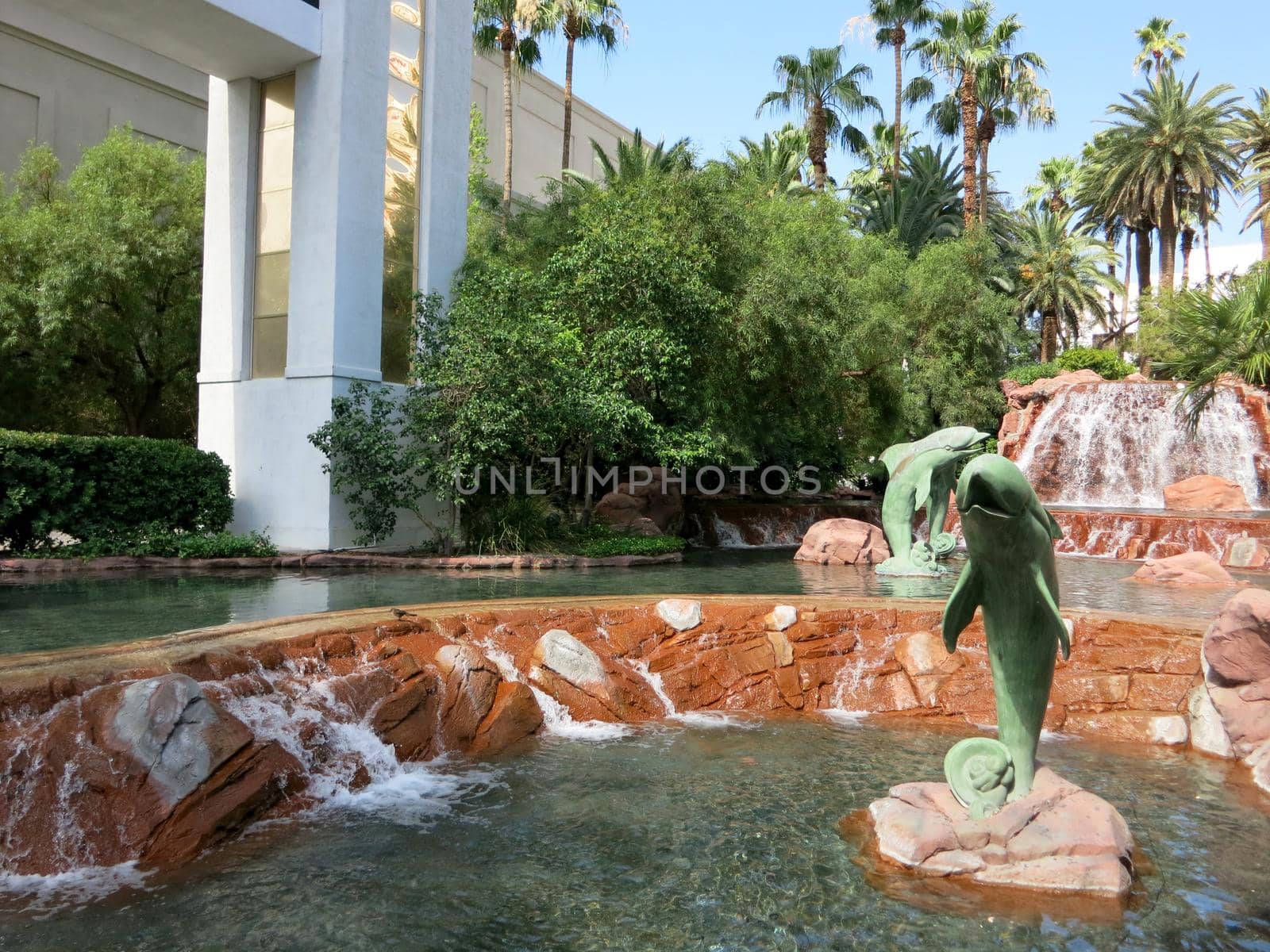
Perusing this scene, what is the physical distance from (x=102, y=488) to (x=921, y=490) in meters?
11.2

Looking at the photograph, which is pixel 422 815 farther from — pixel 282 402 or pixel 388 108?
pixel 388 108

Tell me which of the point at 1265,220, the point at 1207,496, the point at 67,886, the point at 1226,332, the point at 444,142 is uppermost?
the point at 1265,220

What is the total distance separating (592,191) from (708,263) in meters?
3.05

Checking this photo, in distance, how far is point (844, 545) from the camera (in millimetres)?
16578

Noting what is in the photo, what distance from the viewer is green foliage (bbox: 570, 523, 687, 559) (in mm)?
15781

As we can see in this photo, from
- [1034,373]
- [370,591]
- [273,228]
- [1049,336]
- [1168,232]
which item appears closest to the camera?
[370,591]

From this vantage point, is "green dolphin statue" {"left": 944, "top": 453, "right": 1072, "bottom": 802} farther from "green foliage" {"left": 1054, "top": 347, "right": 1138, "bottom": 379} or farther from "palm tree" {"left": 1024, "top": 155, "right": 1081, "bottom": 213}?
"palm tree" {"left": 1024, "top": 155, "right": 1081, "bottom": 213}

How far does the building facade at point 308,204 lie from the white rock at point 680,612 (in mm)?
7569

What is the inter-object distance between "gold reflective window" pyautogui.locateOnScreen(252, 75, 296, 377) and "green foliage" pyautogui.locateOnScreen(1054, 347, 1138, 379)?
85.9 feet

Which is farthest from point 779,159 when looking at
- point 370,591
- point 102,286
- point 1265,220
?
point 370,591

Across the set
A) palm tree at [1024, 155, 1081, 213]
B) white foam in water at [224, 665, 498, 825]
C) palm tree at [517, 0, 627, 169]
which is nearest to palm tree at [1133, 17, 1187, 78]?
palm tree at [1024, 155, 1081, 213]

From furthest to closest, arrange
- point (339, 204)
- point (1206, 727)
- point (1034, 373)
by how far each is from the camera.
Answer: point (1034, 373) → point (339, 204) → point (1206, 727)

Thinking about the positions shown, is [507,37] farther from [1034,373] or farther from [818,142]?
[1034,373]

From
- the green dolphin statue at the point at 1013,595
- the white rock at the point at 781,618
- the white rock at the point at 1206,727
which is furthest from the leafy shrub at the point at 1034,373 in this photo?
the green dolphin statue at the point at 1013,595
